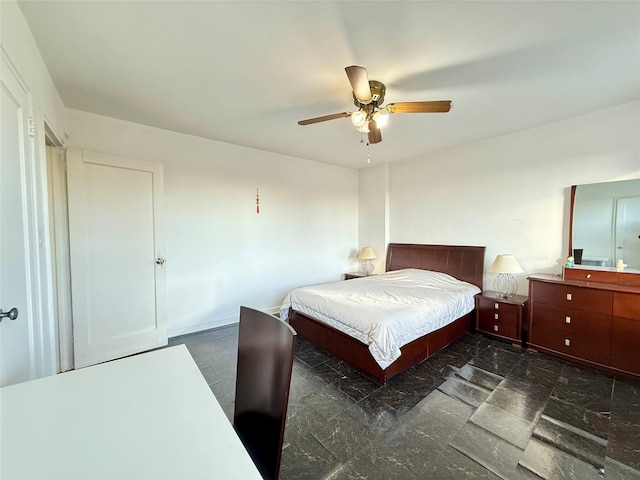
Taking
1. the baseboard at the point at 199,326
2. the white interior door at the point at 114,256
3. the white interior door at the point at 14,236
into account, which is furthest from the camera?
the baseboard at the point at 199,326

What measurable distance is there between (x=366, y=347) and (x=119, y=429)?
192 centimetres

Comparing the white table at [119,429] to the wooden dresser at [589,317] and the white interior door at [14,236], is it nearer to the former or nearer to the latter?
the white interior door at [14,236]

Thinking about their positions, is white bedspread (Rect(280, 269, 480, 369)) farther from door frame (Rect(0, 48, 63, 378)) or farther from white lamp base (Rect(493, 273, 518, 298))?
door frame (Rect(0, 48, 63, 378))

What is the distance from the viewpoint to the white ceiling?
5.06 feet

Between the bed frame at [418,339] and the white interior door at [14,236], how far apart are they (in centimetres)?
220

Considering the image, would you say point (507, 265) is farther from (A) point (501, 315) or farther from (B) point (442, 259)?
(B) point (442, 259)

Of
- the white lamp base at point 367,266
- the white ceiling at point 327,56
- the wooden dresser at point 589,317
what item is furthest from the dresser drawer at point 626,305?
the white lamp base at point 367,266

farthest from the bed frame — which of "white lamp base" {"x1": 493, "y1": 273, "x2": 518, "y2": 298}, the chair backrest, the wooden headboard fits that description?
the chair backrest

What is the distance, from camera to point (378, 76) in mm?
2135

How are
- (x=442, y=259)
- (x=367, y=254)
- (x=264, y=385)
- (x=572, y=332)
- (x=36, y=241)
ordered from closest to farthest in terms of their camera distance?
(x=264, y=385) → (x=36, y=241) → (x=572, y=332) → (x=442, y=259) → (x=367, y=254)

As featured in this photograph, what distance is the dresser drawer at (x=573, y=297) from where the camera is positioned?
2.45m

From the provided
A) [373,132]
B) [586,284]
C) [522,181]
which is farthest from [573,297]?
[373,132]

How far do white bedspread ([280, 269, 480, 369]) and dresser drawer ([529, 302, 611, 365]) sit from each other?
68cm

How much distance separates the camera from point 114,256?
281 centimetres
